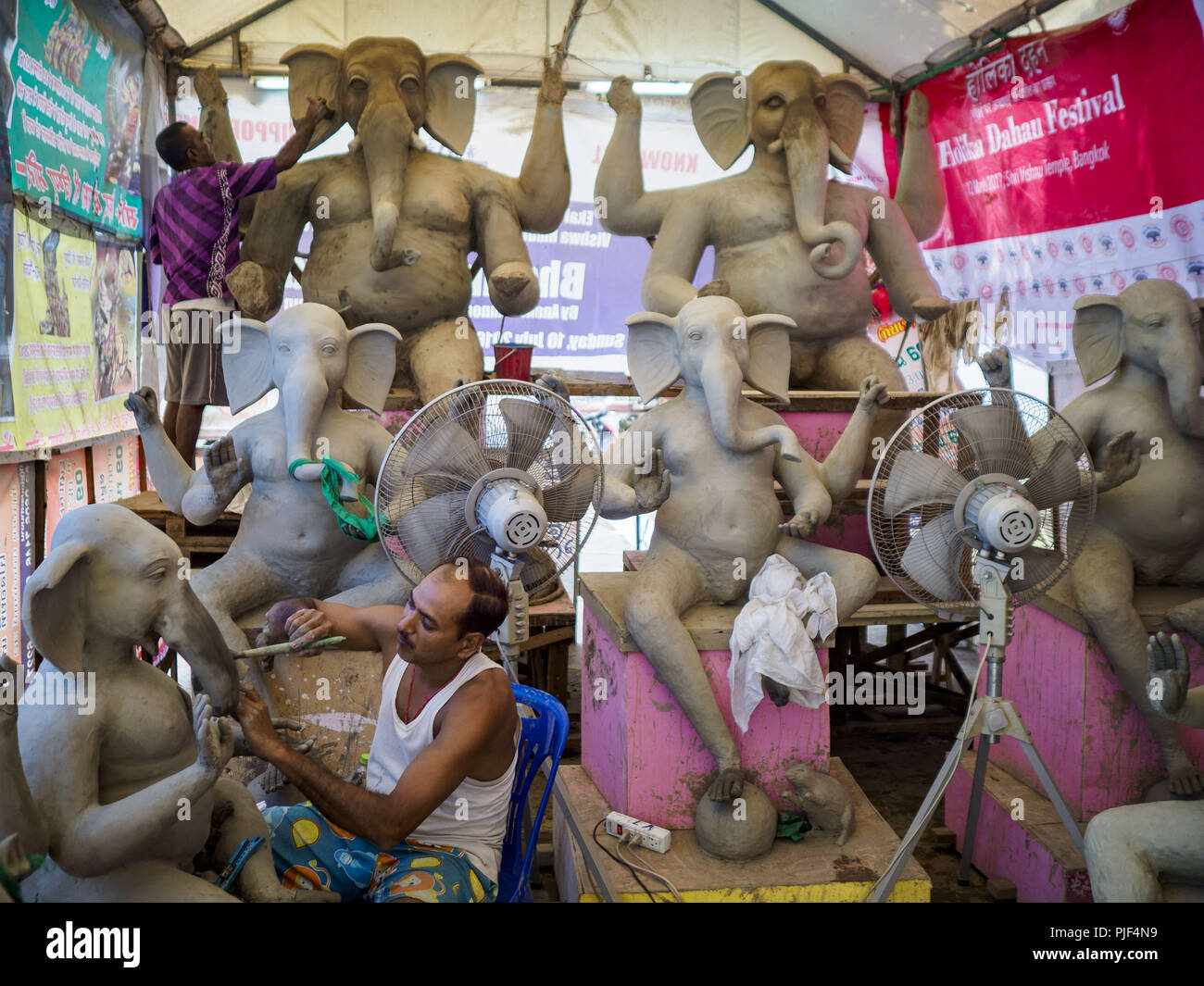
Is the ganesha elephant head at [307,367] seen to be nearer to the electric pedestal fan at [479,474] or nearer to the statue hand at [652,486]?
the electric pedestal fan at [479,474]

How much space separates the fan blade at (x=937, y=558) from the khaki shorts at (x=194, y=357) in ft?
8.05

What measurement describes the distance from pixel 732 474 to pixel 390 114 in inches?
76.3

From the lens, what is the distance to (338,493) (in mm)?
2973

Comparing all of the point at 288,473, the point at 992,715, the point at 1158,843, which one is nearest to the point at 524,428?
the point at 288,473

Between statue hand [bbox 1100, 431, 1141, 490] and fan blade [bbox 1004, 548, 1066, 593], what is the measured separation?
15.0 inches

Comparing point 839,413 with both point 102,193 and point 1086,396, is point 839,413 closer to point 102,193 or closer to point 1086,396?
point 1086,396

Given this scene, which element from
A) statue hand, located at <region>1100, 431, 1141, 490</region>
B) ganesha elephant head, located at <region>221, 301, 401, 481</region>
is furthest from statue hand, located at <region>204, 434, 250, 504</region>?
statue hand, located at <region>1100, 431, 1141, 490</region>

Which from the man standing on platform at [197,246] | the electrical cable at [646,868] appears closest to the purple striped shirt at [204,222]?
the man standing on platform at [197,246]

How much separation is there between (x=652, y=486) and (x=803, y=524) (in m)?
0.47

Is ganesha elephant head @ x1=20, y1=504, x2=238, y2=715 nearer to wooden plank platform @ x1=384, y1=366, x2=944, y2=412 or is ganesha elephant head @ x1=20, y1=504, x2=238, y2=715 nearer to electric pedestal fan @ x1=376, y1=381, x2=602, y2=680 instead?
electric pedestal fan @ x1=376, y1=381, x2=602, y2=680

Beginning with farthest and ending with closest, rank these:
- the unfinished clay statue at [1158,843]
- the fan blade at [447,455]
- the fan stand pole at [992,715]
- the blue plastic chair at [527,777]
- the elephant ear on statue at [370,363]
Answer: the elephant ear on statue at [370,363] < the fan blade at [447,455] < the fan stand pole at [992,715] < the blue plastic chair at [527,777] < the unfinished clay statue at [1158,843]

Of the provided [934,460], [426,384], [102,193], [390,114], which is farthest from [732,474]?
[102,193]

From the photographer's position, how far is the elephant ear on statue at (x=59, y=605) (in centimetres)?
179
